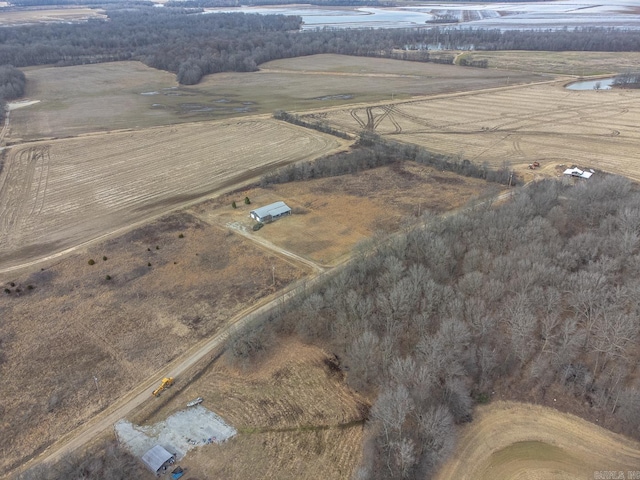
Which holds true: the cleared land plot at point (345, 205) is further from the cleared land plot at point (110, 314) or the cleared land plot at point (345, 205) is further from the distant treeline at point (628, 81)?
the distant treeline at point (628, 81)

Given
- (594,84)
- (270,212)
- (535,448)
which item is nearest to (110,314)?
(270,212)

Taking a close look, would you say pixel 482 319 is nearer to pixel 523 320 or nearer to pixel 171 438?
pixel 523 320

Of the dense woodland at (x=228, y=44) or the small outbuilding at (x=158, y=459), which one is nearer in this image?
the small outbuilding at (x=158, y=459)

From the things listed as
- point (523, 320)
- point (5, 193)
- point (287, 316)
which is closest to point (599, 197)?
point (523, 320)

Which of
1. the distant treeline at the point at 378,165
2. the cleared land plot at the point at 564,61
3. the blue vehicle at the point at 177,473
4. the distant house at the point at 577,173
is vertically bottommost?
the blue vehicle at the point at 177,473

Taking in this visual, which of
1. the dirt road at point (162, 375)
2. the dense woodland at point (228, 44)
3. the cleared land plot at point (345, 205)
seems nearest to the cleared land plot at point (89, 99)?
the dense woodland at point (228, 44)

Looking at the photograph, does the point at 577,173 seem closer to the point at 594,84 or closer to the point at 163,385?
the point at 163,385

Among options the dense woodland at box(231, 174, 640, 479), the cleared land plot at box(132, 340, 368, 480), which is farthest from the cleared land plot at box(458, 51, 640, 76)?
the cleared land plot at box(132, 340, 368, 480)

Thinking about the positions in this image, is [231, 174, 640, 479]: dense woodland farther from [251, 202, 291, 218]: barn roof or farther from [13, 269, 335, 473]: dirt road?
[251, 202, 291, 218]: barn roof
